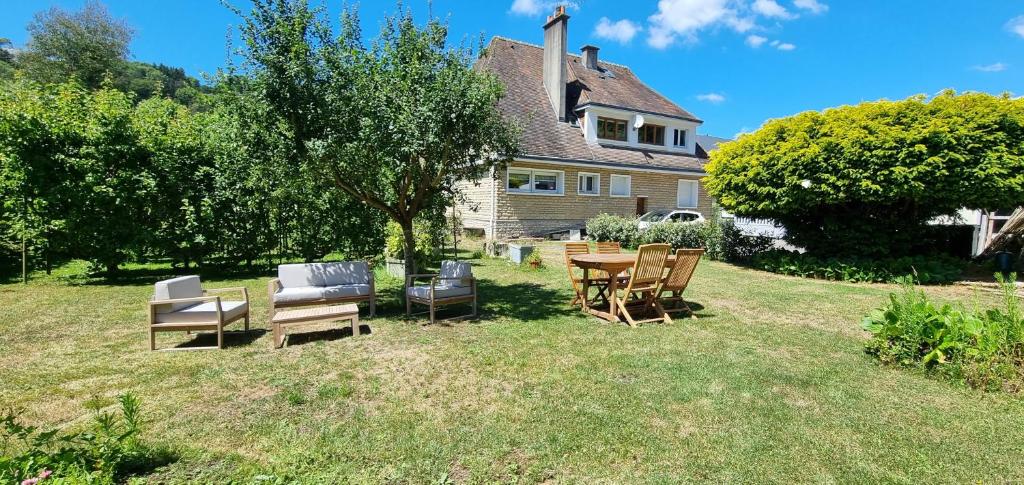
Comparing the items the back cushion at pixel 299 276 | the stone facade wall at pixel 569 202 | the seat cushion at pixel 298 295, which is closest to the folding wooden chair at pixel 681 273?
the seat cushion at pixel 298 295

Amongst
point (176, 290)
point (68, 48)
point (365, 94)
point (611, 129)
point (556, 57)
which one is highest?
point (68, 48)

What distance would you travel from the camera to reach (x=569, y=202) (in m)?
21.1

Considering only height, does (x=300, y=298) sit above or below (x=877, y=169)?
below

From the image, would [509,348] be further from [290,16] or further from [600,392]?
[290,16]

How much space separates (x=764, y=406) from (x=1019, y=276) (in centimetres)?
1241

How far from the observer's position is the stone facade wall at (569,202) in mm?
19469

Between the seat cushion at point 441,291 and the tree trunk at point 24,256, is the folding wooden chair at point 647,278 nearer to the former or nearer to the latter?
the seat cushion at point 441,291

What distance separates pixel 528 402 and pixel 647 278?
3367mm

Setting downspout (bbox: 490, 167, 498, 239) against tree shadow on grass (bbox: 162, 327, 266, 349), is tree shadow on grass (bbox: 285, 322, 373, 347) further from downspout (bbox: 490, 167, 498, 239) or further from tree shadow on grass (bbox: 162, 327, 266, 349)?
downspout (bbox: 490, 167, 498, 239)

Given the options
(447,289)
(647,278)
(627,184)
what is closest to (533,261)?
(447,289)

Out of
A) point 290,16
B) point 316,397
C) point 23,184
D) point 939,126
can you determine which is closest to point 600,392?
point 316,397

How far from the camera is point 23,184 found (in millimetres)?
9000

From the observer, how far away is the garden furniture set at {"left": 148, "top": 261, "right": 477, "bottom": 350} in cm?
525

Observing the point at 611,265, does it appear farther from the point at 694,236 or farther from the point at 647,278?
the point at 694,236
